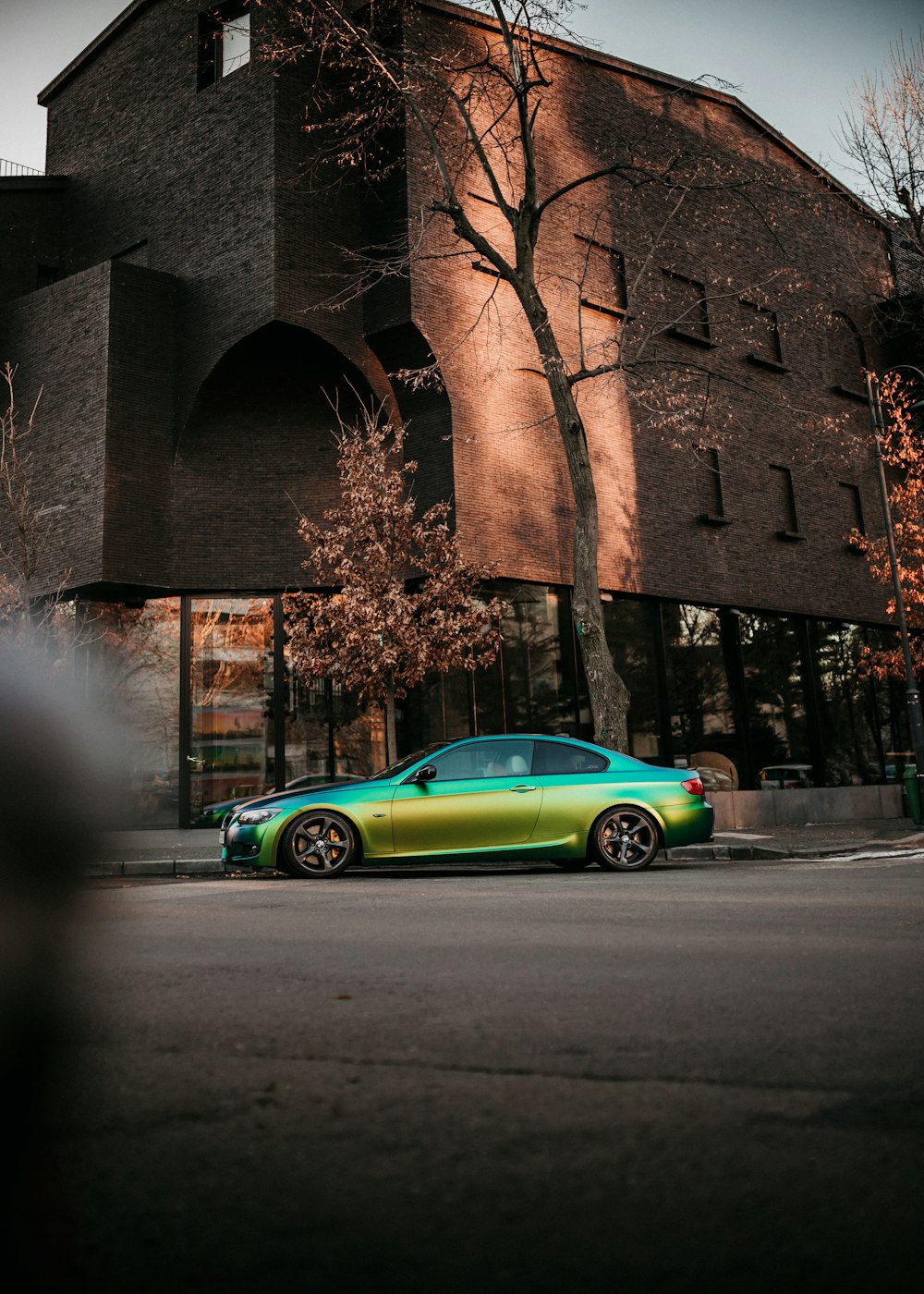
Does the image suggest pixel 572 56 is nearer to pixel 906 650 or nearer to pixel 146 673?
pixel 906 650

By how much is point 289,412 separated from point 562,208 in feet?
23.2

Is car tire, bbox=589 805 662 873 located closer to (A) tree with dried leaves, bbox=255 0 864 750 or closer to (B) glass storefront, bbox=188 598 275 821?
(A) tree with dried leaves, bbox=255 0 864 750

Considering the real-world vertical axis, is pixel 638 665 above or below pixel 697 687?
above

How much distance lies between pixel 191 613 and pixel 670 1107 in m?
17.3

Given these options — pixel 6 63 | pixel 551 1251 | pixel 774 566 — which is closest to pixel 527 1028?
pixel 551 1251

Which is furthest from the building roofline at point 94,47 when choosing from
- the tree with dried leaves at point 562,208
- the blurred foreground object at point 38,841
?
the blurred foreground object at point 38,841

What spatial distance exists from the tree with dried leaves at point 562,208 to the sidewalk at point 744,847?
2.05 m

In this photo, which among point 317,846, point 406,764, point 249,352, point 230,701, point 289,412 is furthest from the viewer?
point 289,412

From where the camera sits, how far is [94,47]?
75.7ft

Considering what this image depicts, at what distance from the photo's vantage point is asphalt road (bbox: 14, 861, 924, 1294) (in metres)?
1.99

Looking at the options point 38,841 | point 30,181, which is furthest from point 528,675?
point 38,841

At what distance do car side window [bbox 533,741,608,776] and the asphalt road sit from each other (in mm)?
5180

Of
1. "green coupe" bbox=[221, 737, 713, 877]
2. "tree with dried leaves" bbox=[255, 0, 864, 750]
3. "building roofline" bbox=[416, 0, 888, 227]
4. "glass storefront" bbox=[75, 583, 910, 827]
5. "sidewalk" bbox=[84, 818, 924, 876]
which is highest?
"building roofline" bbox=[416, 0, 888, 227]

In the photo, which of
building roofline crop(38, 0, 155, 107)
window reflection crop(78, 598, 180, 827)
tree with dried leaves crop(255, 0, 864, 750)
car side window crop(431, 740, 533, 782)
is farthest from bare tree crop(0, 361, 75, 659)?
car side window crop(431, 740, 533, 782)
